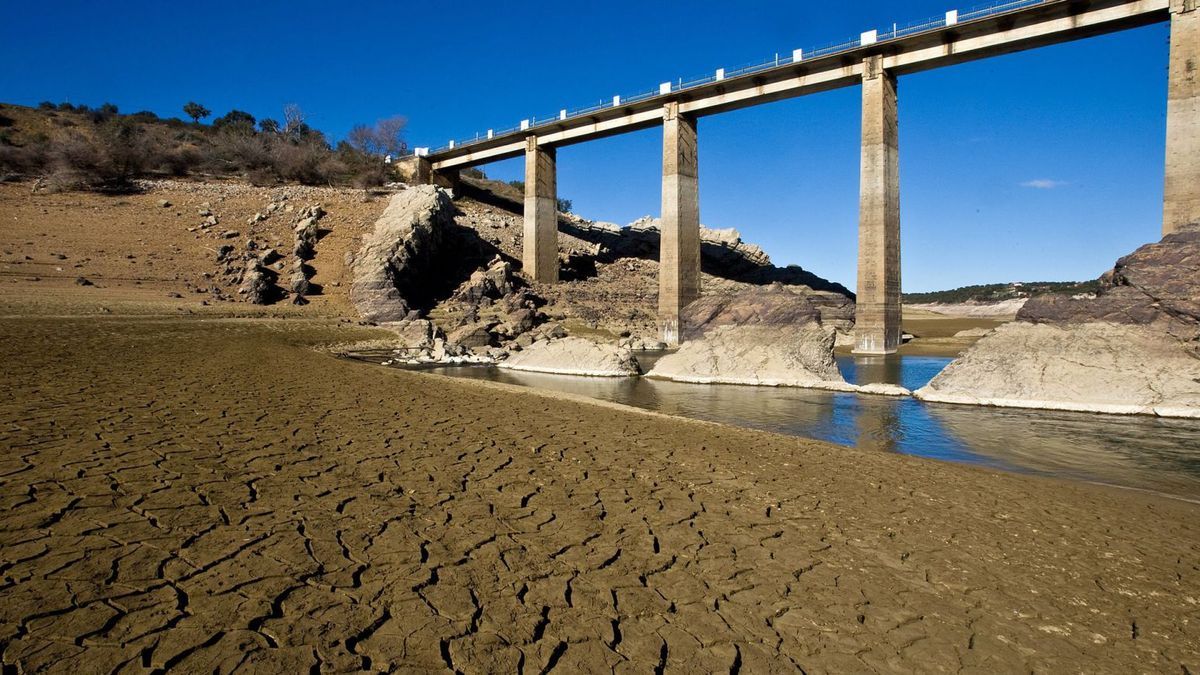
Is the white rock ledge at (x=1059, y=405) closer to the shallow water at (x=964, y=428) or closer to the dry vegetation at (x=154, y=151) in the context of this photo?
the shallow water at (x=964, y=428)

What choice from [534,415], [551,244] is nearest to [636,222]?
[551,244]

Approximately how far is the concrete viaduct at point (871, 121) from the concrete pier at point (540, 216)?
0.08 meters

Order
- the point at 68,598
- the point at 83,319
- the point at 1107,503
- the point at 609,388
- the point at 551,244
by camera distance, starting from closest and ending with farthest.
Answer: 1. the point at 68,598
2. the point at 1107,503
3. the point at 609,388
4. the point at 83,319
5. the point at 551,244

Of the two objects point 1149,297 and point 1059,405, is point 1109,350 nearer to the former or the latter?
point 1149,297

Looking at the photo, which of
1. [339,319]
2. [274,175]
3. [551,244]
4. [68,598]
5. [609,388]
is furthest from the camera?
[274,175]

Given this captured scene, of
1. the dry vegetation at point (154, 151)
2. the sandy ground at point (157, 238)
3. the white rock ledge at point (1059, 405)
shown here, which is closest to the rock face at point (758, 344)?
the white rock ledge at point (1059, 405)

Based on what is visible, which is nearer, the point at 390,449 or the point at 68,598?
the point at 68,598

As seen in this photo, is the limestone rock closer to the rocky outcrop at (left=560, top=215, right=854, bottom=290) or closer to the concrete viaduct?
the concrete viaduct

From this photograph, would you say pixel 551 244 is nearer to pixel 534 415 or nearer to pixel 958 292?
pixel 534 415

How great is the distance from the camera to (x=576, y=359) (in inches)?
774

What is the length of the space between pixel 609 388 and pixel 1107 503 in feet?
36.3

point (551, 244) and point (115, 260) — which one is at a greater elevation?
point (551, 244)

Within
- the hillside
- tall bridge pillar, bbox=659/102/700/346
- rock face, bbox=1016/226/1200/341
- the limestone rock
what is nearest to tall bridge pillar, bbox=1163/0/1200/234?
rock face, bbox=1016/226/1200/341

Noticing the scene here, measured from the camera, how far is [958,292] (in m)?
108
